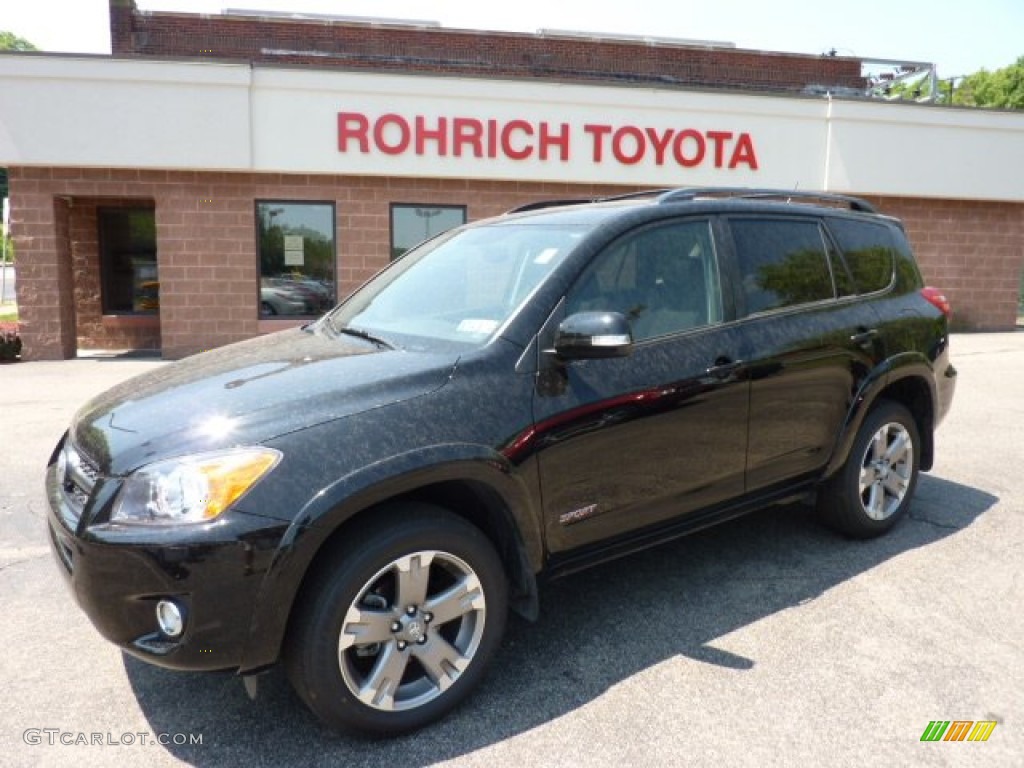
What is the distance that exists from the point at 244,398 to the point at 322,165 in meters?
10.7

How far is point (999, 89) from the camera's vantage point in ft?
173

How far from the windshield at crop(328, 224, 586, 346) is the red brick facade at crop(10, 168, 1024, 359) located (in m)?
9.38

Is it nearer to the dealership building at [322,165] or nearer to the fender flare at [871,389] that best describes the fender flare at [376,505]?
the fender flare at [871,389]

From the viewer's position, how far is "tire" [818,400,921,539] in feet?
13.7

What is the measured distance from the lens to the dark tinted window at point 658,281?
3201 millimetres

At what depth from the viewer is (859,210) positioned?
15.3 feet

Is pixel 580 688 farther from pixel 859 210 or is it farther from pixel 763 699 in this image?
pixel 859 210

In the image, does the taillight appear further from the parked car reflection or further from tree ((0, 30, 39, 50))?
tree ((0, 30, 39, 50))

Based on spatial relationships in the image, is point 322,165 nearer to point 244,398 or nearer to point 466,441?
point 244,398

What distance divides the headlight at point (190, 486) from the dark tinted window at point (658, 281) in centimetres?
134

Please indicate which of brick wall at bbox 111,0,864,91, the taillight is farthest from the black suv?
brick wall at bbox 111,0,864,91

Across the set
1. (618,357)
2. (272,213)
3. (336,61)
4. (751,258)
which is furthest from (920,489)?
(336,61)

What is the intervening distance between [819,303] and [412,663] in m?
2.69

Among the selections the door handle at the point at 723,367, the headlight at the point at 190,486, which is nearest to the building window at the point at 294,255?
the door handle at the point at 723,367
